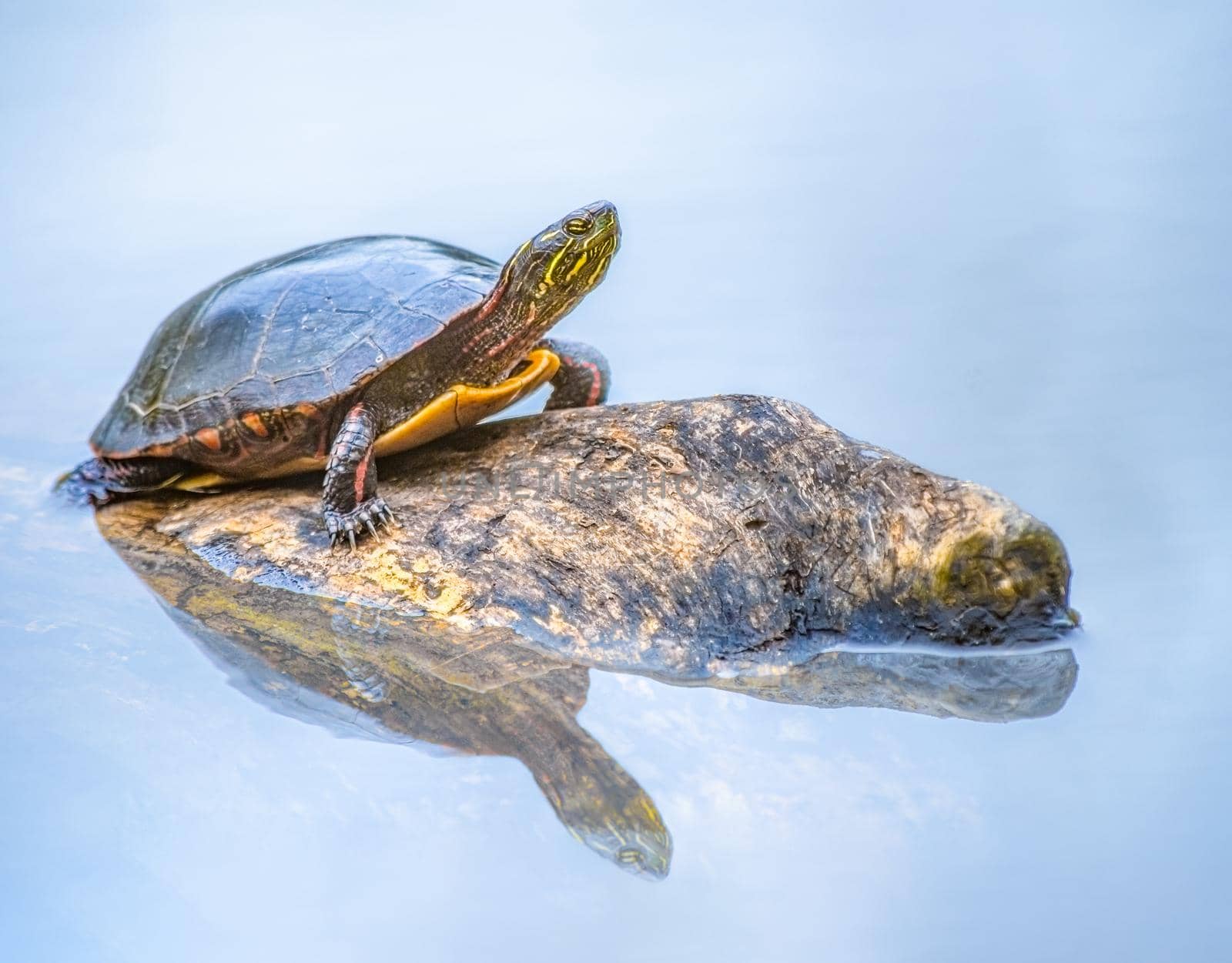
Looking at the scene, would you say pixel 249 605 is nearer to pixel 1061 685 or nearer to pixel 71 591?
pixel 71 591

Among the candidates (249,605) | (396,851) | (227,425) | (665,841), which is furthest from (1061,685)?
(227,425)

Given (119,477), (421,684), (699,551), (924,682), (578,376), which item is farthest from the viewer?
(578,376)

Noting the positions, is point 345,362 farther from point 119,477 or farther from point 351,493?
point 119,477

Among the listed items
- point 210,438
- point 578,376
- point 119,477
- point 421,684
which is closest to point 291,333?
point 210,438

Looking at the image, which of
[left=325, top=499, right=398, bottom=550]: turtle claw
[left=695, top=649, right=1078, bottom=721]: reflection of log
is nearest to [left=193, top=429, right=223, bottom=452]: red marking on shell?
[left=325, top=499, right=398, bottom=550]: turtle claw

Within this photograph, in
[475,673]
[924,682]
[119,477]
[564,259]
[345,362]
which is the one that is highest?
[564,259]
